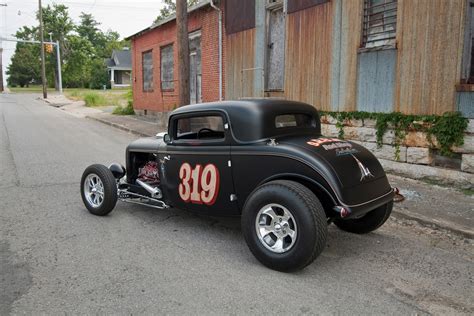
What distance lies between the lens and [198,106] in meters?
5.23

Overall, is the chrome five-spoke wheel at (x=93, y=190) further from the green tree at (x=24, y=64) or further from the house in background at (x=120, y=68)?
the green tree at (x=24, y=64)

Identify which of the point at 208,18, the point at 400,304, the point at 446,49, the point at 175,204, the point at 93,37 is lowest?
the point at 400,304

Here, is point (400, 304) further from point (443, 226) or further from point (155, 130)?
point (155, 130)

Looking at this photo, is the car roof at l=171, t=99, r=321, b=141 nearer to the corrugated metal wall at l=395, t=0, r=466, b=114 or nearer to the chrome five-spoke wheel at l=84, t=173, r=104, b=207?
the chrome five-spoke wheel at l=84, t=173, r=104, b=207

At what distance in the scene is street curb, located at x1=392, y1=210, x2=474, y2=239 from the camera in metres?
5.17

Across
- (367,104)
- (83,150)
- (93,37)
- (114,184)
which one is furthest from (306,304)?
(93,37)

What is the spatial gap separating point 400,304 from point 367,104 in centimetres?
566

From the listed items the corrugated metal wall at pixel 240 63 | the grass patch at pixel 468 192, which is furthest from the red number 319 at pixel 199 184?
the corrugated metal wall at pixel 240 63

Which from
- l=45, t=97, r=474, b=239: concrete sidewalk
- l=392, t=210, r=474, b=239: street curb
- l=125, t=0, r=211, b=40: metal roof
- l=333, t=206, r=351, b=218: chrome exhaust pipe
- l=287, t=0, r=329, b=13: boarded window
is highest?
l=125, t=0, r=211, b=40: metal roof

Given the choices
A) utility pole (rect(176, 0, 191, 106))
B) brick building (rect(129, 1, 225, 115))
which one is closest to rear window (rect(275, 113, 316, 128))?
utility pole (rect(176, 0, 191, 106))

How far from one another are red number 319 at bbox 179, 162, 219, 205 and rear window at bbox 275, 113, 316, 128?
0.87 m

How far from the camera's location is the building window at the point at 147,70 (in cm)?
2121

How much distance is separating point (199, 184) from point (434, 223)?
2.94 meters

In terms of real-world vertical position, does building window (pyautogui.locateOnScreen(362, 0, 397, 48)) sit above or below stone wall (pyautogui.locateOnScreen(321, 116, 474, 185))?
above
